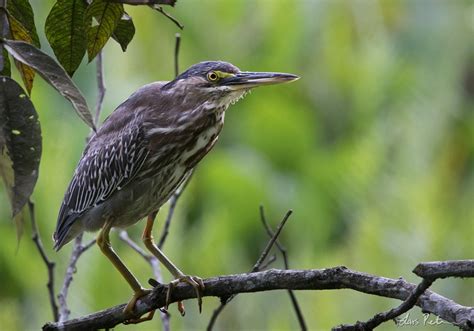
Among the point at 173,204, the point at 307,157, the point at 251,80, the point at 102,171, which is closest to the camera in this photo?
the point at 251,80

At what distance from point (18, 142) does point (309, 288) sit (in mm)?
654

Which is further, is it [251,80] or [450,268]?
[251,80]

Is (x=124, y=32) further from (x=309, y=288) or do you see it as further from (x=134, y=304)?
(x=134, y=304)

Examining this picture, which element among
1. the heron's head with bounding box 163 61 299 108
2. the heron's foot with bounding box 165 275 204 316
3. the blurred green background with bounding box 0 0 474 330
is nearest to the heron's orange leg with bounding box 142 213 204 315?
the heron's foot with bounding box 165 275 204 316

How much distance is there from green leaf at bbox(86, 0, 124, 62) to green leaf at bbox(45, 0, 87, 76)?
21 mm

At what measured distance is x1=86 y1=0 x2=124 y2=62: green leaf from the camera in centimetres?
192

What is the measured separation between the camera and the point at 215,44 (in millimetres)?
8094

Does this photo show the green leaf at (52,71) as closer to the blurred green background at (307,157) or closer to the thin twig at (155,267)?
the thin twig at (155,267)

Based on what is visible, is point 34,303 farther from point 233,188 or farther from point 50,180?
point 233,188

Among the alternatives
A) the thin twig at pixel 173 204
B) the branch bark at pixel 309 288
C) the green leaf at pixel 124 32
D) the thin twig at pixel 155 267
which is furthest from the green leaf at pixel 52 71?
the thin twig at pixel 173 204

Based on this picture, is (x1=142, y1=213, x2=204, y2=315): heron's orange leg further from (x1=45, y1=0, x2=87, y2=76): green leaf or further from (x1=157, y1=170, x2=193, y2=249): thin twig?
(x1=45, y1=0, x2=87, y2=76): green leaf

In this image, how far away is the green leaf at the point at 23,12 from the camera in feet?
6.45

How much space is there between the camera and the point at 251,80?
9.17 feet
